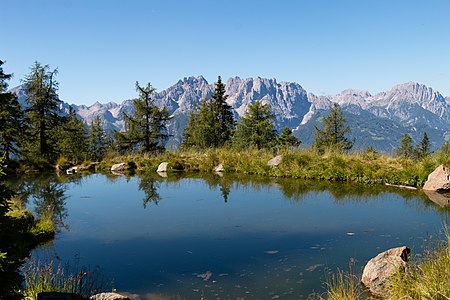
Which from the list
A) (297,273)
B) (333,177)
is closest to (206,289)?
(297,273)

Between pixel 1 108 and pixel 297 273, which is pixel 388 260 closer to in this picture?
pixel 297 273

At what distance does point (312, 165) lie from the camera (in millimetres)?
21656

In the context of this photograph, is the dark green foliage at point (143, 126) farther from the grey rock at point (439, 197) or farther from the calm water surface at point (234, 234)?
the grey rock at point (439, 197)

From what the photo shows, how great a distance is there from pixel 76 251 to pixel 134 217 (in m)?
3.77

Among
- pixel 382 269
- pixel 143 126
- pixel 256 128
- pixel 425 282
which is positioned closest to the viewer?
pixel 425 282

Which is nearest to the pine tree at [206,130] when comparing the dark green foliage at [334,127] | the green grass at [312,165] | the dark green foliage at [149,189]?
the green grass at [312,165]

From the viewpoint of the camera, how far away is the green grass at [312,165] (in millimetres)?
18344

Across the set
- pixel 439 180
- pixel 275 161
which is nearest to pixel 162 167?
pixel 275 161

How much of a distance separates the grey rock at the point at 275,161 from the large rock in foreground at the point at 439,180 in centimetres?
882

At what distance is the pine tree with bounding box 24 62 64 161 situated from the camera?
1294 inches

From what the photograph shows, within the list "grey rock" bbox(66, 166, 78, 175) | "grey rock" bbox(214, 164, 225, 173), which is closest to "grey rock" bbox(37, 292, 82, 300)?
"grey rock" bbox(214, 164, 225, 173)

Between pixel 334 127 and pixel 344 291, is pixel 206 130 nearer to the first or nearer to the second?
pixel 334 127

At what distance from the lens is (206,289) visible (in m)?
7.00

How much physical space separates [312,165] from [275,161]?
2675 millimetres
